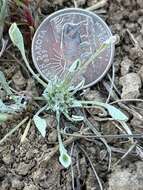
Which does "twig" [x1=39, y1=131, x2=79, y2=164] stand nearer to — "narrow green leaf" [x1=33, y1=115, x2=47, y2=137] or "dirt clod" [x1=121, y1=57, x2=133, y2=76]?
"narrow green leaf" [x1=33, y1=115, x2=47, y2=137]

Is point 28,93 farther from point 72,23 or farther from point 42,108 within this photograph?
point 72,23

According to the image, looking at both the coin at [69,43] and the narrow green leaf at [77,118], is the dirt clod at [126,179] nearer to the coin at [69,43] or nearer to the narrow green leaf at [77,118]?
the narrow green leaf at [77,118]

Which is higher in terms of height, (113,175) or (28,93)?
(28,93)

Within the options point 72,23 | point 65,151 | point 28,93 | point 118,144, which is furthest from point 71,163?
point 72,23

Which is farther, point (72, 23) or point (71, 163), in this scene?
point (72, 23)

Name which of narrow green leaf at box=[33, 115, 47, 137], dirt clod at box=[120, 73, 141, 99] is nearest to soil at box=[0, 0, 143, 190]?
dirt clod at box=[120, 73, 141, 99]

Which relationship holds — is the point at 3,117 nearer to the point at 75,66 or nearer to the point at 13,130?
the point at 13,130
